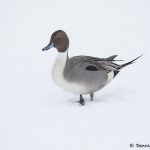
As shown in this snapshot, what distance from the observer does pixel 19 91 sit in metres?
5.50

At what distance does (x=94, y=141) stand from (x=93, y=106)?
0.61 metres

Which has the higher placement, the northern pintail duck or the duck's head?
the duck's head

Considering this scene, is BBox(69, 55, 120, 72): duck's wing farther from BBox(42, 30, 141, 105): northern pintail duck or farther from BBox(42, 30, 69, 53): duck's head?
BBox(42, 30, 69, 53): duck's head

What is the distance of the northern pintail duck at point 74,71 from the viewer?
488 cm

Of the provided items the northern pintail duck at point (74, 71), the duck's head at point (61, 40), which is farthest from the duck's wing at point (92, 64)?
the duck's head at point (61, 40)

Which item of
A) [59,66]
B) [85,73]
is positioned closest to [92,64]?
[85,73]

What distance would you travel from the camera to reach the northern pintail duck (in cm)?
488

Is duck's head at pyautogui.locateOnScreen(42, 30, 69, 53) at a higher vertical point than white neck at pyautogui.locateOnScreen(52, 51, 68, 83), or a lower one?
higher

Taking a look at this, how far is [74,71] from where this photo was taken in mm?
4887

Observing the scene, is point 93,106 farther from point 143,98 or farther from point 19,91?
point 19,91

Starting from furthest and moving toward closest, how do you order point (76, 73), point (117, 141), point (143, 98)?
point (143, 98) < point (76, 73) < point (117, 141)

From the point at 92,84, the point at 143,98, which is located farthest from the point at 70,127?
the point at 143,98

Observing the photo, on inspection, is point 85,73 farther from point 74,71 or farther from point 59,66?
point 59,66

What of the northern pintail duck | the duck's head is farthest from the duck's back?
the duck's head
